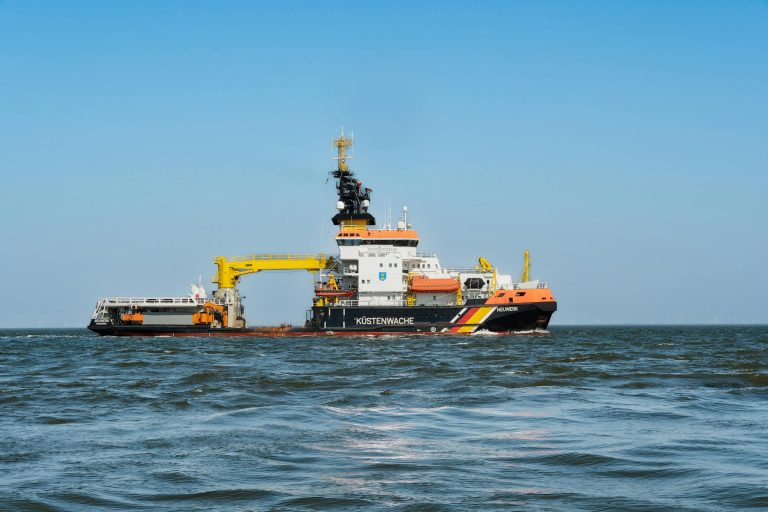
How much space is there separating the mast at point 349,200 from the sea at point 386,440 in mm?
33178

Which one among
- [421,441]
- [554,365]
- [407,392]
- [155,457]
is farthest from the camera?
[554,365]

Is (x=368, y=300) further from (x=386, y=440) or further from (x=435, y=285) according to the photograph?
(x=386, y=440)

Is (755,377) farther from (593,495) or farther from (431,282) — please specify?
(431,282)

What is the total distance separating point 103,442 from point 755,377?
19330mm

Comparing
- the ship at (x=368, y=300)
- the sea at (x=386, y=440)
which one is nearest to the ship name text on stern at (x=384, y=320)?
the ship at (x=368, y=300)

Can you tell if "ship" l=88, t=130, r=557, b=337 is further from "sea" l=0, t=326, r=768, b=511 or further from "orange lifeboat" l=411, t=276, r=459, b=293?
"sea" l=0, t=326, r=768, b=511

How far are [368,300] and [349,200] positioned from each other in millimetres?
10691

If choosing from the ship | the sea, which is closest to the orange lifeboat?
the ship

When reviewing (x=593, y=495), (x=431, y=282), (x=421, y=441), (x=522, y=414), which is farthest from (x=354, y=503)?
(x=431, y=282)

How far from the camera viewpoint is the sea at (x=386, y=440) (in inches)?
334

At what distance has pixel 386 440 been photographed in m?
12.0

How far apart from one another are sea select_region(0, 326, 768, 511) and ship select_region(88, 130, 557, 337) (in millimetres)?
25155

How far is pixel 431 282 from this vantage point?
50.2 metres

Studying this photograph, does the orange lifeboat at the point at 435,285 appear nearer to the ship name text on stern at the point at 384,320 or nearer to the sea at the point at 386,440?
the ship name text on stern at the point at 384,320
